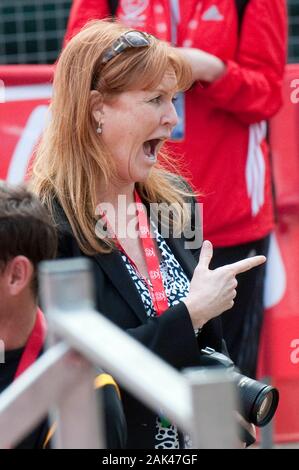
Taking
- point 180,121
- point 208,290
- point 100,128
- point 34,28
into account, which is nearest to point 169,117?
point 100,128

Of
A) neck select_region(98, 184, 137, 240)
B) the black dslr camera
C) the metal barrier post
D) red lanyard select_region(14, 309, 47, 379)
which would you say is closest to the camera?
the metal barrier post

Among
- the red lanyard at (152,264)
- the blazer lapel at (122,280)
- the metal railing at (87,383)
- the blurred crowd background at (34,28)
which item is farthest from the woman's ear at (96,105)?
the blurred crowd background at (34,28)

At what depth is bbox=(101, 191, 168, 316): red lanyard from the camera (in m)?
2.83

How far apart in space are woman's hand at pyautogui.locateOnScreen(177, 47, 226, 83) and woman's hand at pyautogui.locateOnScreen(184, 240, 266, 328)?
1.18 m

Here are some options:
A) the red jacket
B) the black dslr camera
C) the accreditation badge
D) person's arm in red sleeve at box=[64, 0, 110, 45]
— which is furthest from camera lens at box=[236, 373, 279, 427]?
person's arm in red sleeve at box=[64, 0, 110, 45]

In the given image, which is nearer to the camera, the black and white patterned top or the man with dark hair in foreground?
the man with dark hair in foreground

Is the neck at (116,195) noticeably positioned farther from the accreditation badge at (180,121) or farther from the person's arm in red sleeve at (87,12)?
the person's arm in red sleeve at (87,12)

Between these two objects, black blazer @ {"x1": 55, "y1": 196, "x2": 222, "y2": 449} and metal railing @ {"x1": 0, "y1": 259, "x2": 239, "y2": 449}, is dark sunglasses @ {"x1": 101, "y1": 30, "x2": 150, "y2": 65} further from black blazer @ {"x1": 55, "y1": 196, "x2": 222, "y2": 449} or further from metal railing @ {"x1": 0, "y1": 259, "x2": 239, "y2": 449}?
metal railing @ {"x1": 0, "y1": 259, "x2": 239, "y2": 449}

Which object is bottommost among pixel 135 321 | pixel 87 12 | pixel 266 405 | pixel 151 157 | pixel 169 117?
pixel 266 405

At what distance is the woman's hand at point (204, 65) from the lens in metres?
3.86

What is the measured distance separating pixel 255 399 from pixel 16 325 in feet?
2.18

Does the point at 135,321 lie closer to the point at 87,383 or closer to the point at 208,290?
the point at 208,290

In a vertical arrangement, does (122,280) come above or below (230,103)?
below

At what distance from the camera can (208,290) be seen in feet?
9.11
